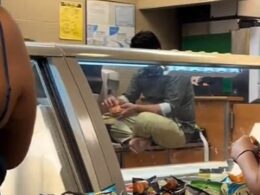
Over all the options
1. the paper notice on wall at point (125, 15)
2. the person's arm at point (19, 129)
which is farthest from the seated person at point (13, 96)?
the paper notice on wall at point (125, 15)

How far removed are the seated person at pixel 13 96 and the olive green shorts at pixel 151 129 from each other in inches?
31.5

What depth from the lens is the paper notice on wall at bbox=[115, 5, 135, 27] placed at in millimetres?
5508

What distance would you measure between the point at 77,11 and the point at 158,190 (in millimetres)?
3852

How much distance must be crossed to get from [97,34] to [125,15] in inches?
17.2

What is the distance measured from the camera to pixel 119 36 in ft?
18.1

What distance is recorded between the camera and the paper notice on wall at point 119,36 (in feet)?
17.9

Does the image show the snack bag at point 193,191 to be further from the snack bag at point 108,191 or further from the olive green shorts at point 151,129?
the olive green shorts at point 151,129

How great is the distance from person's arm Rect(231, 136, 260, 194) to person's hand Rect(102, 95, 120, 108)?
49 centimetres

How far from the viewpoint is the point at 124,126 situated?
6.46 ft

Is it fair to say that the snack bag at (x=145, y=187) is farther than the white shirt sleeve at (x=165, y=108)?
No

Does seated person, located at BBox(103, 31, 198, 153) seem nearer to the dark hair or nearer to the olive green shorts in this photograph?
the olive green shorts

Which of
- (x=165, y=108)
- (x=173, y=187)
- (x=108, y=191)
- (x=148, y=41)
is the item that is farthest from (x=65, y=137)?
(x=148, y=41)

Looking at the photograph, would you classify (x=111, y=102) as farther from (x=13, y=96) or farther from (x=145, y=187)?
(x=13, y=96)

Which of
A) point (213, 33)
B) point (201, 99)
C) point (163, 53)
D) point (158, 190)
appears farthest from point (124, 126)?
point (213, 33)
